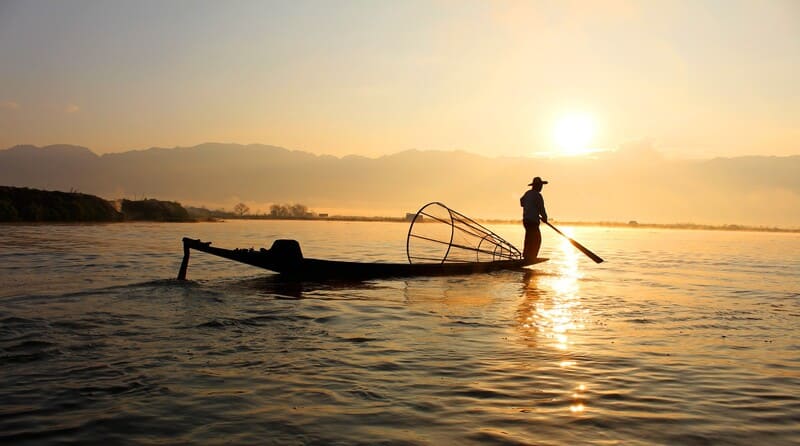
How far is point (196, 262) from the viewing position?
70.7 ft

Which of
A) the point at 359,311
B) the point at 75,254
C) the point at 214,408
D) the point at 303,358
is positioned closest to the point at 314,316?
the point at 359,311

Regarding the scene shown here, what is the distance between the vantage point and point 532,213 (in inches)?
814

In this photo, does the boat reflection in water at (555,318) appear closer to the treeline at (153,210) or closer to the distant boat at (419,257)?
the distant boat at (419,257)

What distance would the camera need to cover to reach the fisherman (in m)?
20.6

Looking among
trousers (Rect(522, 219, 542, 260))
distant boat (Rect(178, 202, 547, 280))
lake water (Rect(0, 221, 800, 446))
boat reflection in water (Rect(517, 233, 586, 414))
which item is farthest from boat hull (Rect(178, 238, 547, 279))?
trousers (Rect(522, 219, 542, 260))

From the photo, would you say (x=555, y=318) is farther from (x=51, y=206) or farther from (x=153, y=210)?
(x=153, y=210)

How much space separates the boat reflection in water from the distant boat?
2782 millimetres

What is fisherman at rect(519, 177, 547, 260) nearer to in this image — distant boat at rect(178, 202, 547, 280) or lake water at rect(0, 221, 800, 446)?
distant boat at rect(178, 202, 547, 280)

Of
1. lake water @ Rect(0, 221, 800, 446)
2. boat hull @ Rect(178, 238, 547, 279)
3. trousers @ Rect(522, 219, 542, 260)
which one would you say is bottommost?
lake water @ Rect(0, 221, 800, 446)

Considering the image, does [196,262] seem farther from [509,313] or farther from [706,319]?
[706,319]

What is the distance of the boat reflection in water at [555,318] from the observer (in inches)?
291

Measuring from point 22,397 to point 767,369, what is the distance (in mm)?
8807

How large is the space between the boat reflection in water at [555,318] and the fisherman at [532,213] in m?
2.39

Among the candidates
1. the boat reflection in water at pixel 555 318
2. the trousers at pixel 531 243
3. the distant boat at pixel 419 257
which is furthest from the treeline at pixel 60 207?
the boat reflection in water at pixel 555 318
